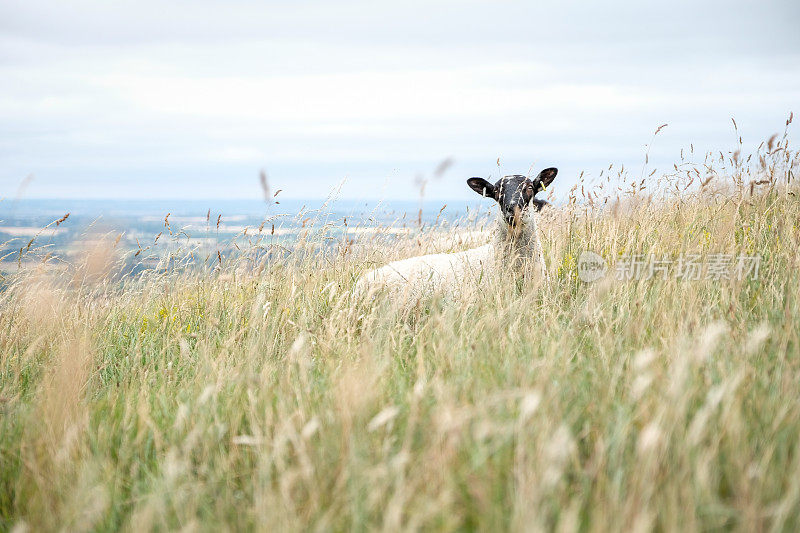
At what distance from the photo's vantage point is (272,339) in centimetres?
459

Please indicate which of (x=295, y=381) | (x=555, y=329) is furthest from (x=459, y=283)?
(x=295, y=381)

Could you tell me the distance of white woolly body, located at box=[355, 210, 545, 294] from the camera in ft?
18.4

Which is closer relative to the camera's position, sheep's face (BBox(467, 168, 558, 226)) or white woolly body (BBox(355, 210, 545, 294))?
white woolly body (BBox(355, 210, 545, 294))

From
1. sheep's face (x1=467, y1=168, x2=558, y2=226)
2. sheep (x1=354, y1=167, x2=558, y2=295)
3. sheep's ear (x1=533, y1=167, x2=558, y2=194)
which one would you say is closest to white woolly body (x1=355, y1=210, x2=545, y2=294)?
sheep (x1=354, y1=167, x2=558, y2=295)

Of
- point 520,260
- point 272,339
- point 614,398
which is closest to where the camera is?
point 614,398

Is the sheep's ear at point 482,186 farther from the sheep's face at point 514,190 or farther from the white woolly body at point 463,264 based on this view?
the white woolly body at point 463,264

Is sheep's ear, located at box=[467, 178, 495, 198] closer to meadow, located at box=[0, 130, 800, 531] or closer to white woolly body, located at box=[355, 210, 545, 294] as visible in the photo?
white woolly body, located at box=[355, 210, 545, 294]

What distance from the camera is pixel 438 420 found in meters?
2.21

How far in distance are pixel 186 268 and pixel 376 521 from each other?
4.82 meters

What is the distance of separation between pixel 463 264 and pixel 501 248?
70 centimetres

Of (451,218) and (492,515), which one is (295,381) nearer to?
(492,515)

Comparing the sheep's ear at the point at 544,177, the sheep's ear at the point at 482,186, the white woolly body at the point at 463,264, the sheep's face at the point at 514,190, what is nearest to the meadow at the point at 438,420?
the white woolly body at the point at 463,264

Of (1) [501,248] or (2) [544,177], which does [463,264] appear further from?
(2) [544,177]

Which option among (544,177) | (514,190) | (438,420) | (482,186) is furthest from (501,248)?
(438,420)
